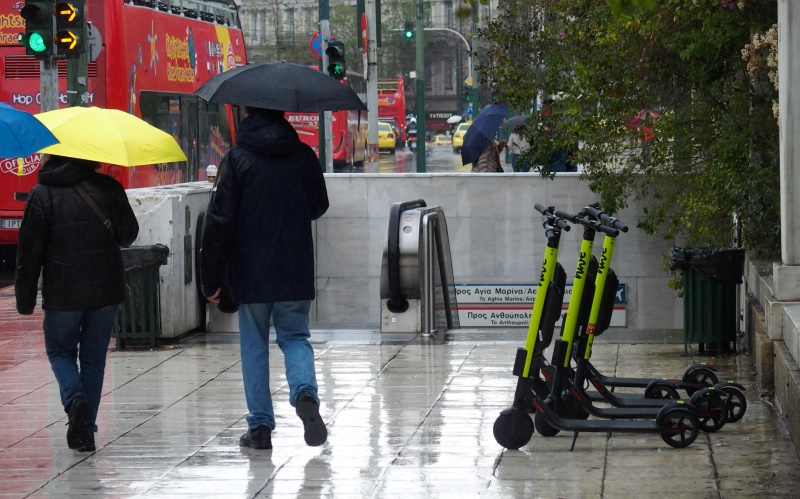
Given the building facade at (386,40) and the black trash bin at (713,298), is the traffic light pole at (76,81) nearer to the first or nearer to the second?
Result: the black trash bin at (713,298)

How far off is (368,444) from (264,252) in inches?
45.6

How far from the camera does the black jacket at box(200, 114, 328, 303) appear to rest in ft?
22.4

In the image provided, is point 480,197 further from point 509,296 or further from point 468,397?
point 468,397

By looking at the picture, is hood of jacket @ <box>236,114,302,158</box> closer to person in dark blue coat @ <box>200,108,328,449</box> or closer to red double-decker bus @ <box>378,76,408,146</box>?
person in dark blue coat @ <box>200,108,328,449</box>

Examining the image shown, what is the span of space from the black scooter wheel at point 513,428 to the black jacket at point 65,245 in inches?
84.2

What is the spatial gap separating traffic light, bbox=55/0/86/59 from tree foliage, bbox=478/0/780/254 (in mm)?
4062

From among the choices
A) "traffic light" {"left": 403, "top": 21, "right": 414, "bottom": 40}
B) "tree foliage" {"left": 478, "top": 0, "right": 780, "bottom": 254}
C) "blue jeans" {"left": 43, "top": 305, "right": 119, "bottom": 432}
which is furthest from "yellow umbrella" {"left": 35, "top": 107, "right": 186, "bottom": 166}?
"traffic light" {"left": 403, "top": 21, "right": 414, "bottom": 40}

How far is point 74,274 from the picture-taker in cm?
695

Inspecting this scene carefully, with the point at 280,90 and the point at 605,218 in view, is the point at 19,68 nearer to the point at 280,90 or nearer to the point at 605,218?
the point at 280,90

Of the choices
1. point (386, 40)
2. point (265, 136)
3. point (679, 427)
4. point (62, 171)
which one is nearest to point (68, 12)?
point (62, 171)

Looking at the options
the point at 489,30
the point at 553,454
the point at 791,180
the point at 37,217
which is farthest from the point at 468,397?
the point at 489,30

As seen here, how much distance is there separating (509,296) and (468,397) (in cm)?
700

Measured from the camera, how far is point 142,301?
1063 cm

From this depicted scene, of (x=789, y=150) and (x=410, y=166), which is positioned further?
(x=410, y=166)
